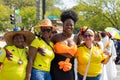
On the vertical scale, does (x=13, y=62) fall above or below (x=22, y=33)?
below

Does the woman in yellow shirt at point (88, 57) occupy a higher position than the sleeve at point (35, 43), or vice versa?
the sleeve at point (35, 43)

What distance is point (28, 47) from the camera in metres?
5.63

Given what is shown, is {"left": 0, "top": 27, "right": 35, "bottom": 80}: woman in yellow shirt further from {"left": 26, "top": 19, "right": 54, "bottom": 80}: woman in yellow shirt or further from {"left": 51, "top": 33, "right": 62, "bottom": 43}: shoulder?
{"left": 51, "top": 33, "right": 62, "bottom": 43}: shoulder

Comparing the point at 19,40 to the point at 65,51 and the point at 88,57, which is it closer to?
the point at 65,51

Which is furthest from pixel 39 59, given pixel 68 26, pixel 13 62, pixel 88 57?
pixel 88 57

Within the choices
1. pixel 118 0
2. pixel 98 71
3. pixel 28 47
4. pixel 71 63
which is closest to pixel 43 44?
pixel 28 47

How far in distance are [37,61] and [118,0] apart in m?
37.0

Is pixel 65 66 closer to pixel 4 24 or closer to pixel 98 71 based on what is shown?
pixel 98 71

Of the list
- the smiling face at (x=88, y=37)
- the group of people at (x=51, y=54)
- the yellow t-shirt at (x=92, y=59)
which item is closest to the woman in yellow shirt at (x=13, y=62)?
the group of people at (x=51, y=54)

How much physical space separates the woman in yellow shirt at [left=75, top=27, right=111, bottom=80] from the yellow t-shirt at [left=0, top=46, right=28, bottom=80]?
1003 mm

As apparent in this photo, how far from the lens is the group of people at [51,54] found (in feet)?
17.9

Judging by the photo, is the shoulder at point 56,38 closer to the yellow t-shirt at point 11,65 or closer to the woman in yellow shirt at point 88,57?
the woman in yellow shirt at point 88,57

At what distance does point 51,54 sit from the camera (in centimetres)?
559

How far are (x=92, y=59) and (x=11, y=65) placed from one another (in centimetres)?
140
